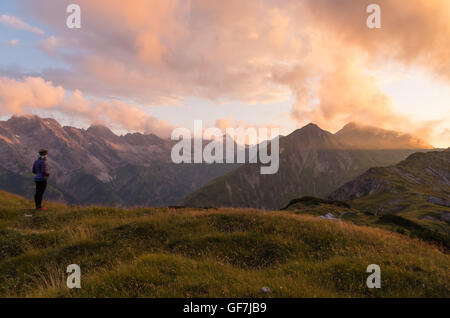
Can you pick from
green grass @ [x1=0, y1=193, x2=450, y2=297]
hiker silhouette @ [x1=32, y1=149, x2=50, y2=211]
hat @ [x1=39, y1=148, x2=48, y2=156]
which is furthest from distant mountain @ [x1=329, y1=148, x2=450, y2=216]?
hat @ [x1=39, y1=148, x2=48, y2=156]

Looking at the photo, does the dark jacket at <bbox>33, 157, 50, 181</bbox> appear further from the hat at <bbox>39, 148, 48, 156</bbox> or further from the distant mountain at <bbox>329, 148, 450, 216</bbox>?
the distant mountain at <bbox>329, 148, 450, 216</bbox>

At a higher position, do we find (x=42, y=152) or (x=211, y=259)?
(x=42, y=152)

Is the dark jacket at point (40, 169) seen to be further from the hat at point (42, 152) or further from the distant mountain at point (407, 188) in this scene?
the distant mountain at point (407, 188)

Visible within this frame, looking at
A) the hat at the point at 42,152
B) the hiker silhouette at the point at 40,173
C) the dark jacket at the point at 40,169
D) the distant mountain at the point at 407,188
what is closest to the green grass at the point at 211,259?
the hiker silhouette at the point at 40,173

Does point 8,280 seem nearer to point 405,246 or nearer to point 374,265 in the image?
point 374,265

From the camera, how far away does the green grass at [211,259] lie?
8211 millimetres

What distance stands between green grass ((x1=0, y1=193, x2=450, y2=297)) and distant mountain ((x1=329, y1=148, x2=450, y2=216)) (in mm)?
53471

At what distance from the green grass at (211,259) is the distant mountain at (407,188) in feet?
175

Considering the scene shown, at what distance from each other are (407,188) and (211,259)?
364 feet

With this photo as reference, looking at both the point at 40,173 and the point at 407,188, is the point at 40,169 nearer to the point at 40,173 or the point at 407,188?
the point at 40,173

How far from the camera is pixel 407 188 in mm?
98812

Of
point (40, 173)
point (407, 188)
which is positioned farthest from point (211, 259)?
point (407, 188)

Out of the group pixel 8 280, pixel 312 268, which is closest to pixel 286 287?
pixel 312 268
